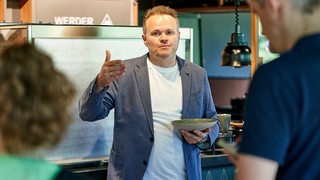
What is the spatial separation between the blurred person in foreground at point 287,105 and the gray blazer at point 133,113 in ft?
4.39

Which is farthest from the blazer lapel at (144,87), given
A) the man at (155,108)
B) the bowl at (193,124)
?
the bowl at (193,124)

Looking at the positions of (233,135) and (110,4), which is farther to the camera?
(110,4)

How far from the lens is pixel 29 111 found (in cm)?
121

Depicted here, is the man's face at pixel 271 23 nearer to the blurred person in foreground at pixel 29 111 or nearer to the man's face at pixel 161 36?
the blurred person in foreground at pixel 29 111

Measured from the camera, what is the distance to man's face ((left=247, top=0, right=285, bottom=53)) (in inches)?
58.5

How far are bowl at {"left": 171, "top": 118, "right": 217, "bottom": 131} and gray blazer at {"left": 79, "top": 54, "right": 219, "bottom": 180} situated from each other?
9 cm

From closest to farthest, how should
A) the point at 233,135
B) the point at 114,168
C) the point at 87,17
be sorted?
the point at 114,168 → the point at 233,135 → the point at 87,17

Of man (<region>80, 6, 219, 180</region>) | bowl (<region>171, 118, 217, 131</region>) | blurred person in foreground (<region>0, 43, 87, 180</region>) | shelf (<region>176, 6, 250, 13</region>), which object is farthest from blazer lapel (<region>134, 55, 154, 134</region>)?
shelf (<region>176, 6, 250, 13</region>)

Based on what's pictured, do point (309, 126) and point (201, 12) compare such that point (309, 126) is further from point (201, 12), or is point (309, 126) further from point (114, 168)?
point (201, 12)

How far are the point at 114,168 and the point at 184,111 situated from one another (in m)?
0.42

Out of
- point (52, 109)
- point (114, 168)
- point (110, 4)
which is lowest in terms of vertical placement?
point (114, 168)

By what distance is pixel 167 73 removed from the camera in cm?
292

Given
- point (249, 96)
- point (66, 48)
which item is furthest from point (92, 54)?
point (249, 96)

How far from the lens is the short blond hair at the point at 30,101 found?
1208mm
